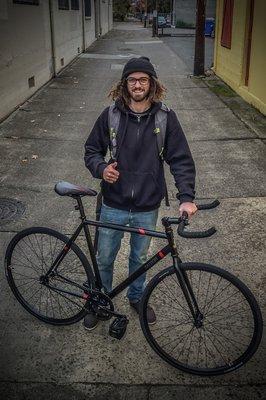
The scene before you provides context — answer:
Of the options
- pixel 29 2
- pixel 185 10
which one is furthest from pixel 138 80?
pixel 185 10

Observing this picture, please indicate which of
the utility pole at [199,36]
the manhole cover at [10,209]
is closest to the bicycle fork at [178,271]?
the manhole cover at [10,209]

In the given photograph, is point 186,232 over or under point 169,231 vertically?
over

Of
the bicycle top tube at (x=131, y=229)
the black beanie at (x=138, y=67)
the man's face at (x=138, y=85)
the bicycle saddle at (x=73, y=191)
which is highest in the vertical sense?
the black beanie at (x=138, y=67)

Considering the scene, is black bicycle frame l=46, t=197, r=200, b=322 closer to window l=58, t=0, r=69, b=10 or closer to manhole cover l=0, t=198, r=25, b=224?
manhole cover l=0, t=198, r=25, b=224

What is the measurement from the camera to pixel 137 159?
10.4 ft

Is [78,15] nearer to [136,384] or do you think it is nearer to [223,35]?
[223,35]

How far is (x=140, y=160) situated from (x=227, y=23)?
43.2 ft

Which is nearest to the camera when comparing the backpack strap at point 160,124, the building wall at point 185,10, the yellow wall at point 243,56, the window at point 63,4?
the backpack strap at point 160,124

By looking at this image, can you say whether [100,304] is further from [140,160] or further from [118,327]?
[140,160]

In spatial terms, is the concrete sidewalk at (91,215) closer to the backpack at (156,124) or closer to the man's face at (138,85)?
the backpack at (156,124)

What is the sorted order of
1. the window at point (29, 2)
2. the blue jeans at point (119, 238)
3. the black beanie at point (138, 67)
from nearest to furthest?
the black beanie at point (138, 67)
the blue jeans at point (119, 238)
the window at point (29, 2)

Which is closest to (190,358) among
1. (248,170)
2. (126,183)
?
(126,183)

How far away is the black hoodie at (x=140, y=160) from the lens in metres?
3.12

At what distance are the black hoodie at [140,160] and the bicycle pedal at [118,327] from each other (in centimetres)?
93
